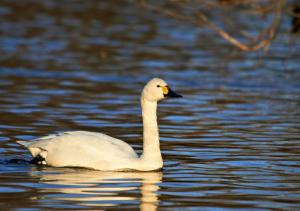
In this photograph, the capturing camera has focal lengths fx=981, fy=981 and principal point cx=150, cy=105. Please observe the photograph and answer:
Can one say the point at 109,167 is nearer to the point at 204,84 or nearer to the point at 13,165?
the point at 13,165

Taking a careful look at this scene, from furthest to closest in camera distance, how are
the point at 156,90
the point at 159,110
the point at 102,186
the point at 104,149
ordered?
the point at 159,110, the point at 156,90, the point at 104,149, the point at 102,186

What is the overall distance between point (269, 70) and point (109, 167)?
12.0m

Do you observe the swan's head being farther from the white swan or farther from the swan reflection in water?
the swan reflection in water

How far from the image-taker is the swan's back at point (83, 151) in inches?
470

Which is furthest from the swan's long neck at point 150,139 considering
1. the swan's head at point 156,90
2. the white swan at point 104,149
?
the swan's head at point 156,90

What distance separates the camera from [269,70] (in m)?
23.3

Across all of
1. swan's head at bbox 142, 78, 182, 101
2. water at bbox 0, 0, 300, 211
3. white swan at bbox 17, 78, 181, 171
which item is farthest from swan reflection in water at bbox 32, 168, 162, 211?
swan's head at bbox 142, 78, 182, 101

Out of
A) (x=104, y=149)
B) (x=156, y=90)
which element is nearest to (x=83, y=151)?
(x=104, y=149)

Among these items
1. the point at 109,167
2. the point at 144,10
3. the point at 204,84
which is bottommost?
the point at 109,167

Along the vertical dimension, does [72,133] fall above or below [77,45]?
below

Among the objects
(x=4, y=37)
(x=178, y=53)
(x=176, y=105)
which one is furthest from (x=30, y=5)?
(x=176, y=105)

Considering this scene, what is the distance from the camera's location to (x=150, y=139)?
12.2 meters

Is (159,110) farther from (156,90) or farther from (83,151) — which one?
(83,151)

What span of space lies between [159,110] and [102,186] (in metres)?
7.22
